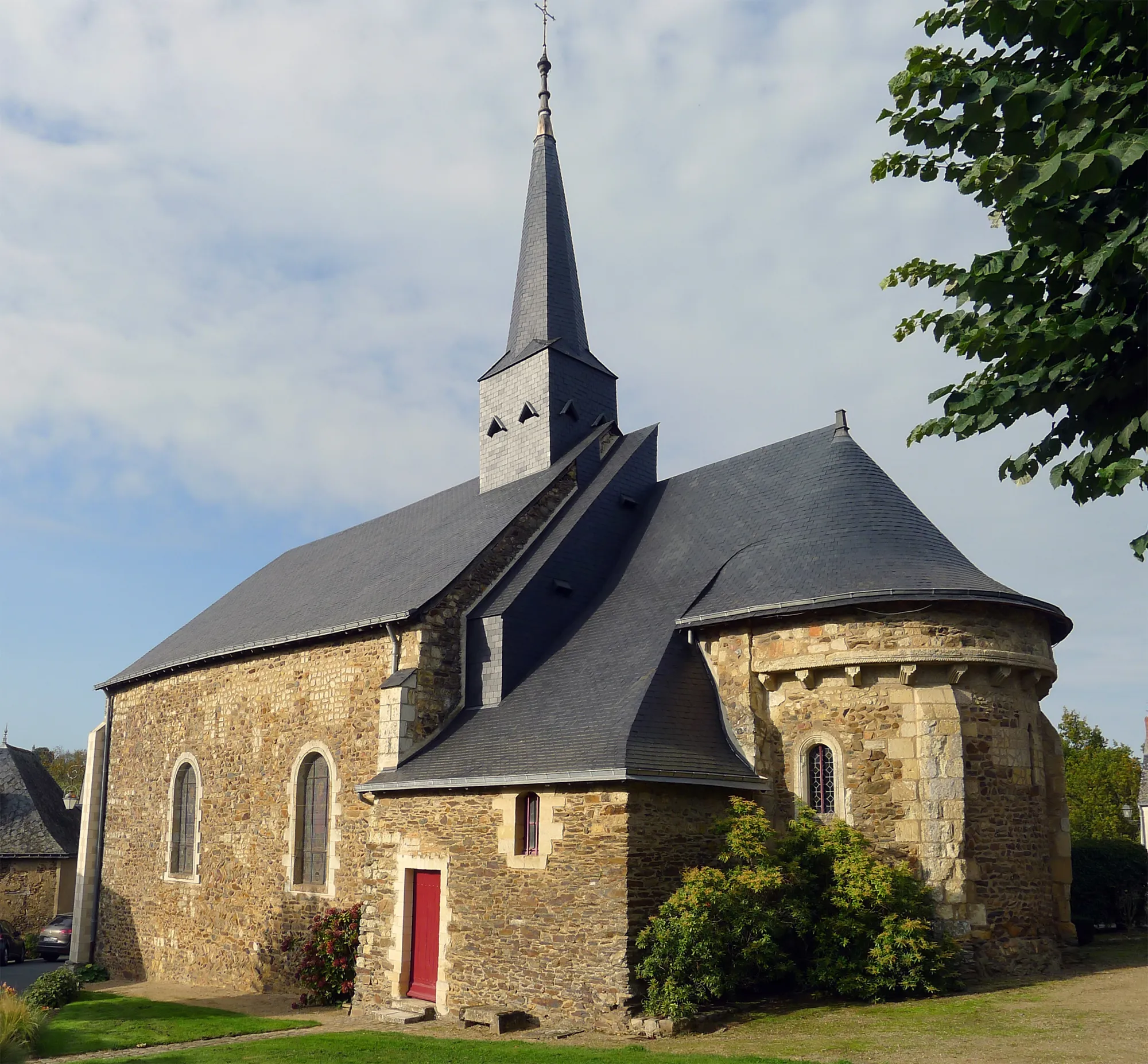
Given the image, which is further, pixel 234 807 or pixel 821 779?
pixel 234 807

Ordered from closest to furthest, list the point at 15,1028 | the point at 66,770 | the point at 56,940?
the point at 15,1028 → the point at 56,940 → the point at 66,770

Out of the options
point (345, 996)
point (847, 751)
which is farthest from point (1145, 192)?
point (345, 996)

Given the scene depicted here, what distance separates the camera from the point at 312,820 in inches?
692

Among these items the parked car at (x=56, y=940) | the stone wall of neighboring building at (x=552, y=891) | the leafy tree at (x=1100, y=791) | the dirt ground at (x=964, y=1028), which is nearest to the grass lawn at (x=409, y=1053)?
the dirt ground at (x=964, y=1028)

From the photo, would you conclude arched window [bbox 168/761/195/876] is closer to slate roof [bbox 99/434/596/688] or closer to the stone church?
the stone church

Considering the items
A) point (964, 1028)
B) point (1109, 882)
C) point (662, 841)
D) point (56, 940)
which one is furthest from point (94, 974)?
point (1109, 882)

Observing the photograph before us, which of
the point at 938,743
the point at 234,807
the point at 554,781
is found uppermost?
the point at 938,743

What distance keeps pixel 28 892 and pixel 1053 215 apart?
107 ft

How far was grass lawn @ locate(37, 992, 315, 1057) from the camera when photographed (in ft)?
43.6

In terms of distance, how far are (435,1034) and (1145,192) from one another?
37.1ft

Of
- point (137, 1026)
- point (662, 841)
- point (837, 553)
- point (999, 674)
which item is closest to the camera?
point (662, 841)

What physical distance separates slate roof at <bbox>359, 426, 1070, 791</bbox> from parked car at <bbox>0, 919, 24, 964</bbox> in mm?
17803

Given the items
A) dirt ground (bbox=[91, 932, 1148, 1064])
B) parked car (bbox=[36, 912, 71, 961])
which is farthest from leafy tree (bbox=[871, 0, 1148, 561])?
parked car (bbox=[36, 912, 71, 961])

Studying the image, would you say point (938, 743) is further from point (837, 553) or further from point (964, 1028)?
point (964, 1028)
